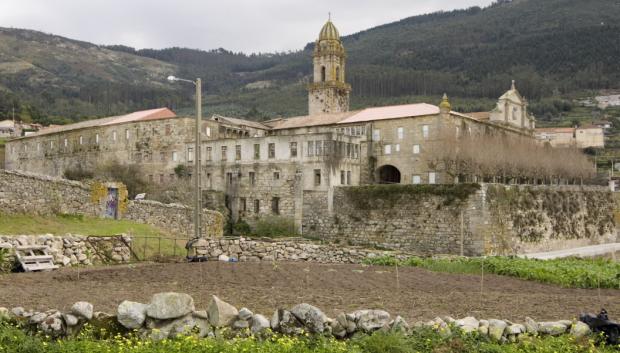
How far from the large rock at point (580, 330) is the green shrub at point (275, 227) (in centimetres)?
4197

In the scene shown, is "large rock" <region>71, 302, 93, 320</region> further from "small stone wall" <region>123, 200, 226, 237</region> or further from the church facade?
the church facade

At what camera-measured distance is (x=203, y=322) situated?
11.2m

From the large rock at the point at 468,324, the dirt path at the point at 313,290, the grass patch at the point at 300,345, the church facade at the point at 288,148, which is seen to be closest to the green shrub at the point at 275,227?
the church facade at the point at 288,148

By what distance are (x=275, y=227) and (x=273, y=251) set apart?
26256 mm

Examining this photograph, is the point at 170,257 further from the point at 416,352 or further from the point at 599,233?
the point at 599,233

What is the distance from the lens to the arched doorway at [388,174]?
2430 inches

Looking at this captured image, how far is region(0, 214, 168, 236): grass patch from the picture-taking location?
26031mm

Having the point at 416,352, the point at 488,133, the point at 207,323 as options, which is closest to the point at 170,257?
the point at 207,323

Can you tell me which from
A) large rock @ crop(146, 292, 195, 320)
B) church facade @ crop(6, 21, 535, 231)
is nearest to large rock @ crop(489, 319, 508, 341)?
large rock @ crop(146, 292, 195, 320)

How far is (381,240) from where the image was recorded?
4872 cm

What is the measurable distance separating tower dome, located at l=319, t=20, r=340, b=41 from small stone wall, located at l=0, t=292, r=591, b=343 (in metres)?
77.2

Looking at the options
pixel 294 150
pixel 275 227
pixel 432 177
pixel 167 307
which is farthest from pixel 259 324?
pixel 432 177

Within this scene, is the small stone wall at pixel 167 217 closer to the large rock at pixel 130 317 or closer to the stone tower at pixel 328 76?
the large rock at pixel 130 317

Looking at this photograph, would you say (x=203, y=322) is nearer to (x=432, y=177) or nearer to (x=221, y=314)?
(x=221, y=314)
